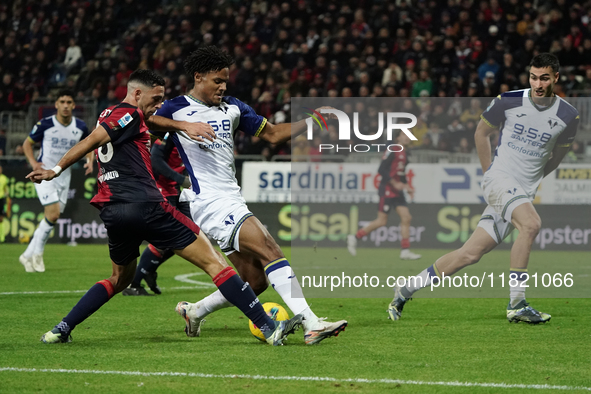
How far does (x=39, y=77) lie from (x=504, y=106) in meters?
19.6

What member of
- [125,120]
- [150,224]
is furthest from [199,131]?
[150,224]

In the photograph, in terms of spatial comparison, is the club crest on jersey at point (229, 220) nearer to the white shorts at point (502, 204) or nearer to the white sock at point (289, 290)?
the white sock at point (289, 290)

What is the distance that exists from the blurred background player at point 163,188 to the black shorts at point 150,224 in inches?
132

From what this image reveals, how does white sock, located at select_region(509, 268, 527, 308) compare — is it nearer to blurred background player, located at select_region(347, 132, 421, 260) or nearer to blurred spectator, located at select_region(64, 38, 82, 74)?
blurred background player, located at select_region(347, 132, 421, 260)

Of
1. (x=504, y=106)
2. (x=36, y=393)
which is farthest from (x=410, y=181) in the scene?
(x=36, y=393)

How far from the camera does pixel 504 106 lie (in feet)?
25.5

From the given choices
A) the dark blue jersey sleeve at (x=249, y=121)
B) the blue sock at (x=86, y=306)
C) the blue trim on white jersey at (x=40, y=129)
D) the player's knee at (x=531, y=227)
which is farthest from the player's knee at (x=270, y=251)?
the blue trim on white jersey at (x=40, y=129)

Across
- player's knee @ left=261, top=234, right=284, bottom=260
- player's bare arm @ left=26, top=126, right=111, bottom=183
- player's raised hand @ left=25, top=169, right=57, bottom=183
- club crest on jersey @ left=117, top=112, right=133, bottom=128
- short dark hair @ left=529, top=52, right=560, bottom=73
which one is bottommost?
player's knee @ left=261, top=234, right=284, bottom=260

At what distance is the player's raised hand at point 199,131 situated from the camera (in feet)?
19.9

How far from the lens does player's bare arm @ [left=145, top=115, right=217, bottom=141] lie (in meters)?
6.08

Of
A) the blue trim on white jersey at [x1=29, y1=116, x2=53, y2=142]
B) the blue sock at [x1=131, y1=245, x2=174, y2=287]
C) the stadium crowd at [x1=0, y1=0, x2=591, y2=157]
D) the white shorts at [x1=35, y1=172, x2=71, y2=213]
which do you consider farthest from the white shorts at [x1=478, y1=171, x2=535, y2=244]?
the stadium crowd at [x1=0, y1=0, x2=591, y2=157]

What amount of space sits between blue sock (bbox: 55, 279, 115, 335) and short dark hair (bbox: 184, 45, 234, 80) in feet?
5.76

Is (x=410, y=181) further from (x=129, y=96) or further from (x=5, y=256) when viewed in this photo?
(x=129, y=96)

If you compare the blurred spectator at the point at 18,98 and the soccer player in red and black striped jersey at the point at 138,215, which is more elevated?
the blurred spectator at the point at 18,98
